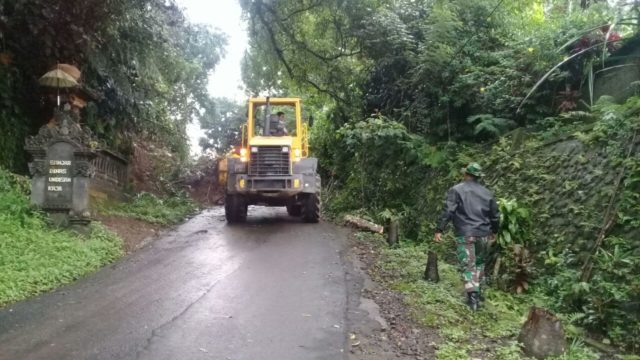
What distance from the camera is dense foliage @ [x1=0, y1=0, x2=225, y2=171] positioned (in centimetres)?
1141

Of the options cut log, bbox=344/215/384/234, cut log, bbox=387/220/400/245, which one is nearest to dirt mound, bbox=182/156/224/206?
cut log, bbox=344/215/384/234

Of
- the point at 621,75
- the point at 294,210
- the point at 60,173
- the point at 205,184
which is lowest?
the point at 294,210

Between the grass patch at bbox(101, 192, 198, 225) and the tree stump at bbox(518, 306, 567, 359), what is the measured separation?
9950 millimetres

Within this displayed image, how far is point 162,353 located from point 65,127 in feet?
21.4

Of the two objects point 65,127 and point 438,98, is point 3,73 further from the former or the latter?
point 438,98

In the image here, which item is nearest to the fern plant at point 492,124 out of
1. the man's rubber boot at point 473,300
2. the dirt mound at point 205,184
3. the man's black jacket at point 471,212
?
the man's black jacket at point 471,212

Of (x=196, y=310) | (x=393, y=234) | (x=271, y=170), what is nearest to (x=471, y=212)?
(x=196, y=310)

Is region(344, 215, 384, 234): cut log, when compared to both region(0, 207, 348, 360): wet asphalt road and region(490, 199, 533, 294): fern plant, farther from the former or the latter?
region(490, 199, 533, 294): fern plant

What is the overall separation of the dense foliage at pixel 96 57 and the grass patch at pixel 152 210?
2202mm

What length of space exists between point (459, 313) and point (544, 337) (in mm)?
1307

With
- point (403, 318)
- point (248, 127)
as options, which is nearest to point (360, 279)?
point (403, 318)

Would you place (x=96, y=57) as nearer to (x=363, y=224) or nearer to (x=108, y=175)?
(x=108, y=175)

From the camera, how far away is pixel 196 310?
6.10 meters

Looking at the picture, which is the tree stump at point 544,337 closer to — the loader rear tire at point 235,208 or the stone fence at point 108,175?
the loader rear tire at point 235,208
